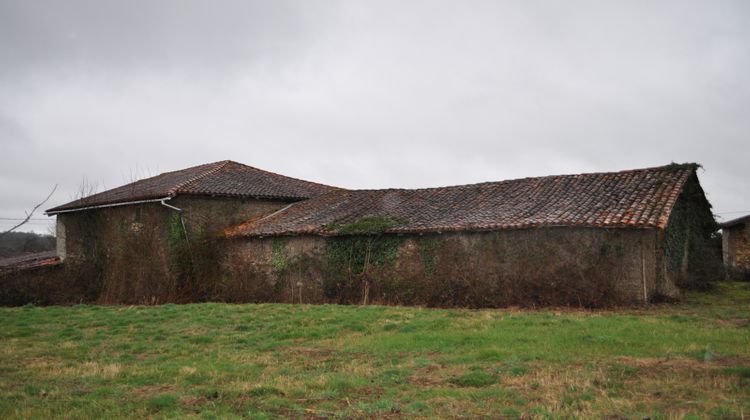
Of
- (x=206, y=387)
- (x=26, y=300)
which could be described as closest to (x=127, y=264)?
(x=26, y=300)

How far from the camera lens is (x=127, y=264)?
2314 cm

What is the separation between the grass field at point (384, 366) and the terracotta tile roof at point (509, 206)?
3678 millimetres

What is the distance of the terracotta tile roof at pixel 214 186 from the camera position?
23875mm

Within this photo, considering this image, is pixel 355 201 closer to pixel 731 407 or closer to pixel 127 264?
pixel 127 264

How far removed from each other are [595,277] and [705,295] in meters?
5.82

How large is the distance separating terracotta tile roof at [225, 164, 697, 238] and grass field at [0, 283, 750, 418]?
3.68 m

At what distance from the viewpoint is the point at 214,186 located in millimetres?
24562

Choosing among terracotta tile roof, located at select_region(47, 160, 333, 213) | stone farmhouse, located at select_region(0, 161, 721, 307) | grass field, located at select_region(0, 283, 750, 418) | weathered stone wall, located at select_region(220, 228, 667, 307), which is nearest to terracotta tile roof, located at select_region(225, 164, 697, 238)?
stone farmhouse, located at select_region(0, 161, 721, 307)

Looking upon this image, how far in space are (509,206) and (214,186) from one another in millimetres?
12311

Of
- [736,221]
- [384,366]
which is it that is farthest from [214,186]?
[736,221]

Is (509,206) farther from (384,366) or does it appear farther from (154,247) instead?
(154,247)

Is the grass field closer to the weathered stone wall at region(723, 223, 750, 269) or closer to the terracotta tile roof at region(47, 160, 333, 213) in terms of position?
the terracotta tile roof at region(47, 160, 333, 213)

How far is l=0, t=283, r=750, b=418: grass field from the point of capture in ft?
20.7

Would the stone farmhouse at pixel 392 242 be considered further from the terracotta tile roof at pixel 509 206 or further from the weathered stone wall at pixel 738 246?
the weathered stone wall at pixel 738 246
